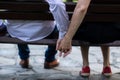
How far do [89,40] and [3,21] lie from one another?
108 centimetres

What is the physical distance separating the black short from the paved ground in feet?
2.73

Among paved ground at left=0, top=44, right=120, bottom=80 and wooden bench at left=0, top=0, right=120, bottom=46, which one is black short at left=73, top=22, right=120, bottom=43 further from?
paved ground at left=0, top=44, right=120, bottom=80

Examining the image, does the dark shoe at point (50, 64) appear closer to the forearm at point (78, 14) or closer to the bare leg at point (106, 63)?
the bare leg at point (106, 63)

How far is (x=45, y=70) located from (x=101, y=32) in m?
1.40

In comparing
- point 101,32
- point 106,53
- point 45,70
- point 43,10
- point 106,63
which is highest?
point 43,10

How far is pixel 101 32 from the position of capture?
4645mm

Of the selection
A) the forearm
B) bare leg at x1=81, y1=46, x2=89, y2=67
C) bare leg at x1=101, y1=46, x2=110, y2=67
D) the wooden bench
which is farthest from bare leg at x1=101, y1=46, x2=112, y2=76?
the forearm

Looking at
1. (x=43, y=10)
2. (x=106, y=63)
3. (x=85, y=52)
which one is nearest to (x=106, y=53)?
(x=106, y=63)

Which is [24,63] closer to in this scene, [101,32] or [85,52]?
[85,52]

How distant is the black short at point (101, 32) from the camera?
4633mm

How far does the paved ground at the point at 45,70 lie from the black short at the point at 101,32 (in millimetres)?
834

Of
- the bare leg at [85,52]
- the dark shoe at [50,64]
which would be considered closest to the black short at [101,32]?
Answer: the bare leg at [85,52]

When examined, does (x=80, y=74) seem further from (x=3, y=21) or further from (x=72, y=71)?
(x=3, y=21)

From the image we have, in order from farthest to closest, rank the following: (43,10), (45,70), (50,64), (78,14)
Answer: (50,64) < (45,70) < (43,10) < (78,14)
